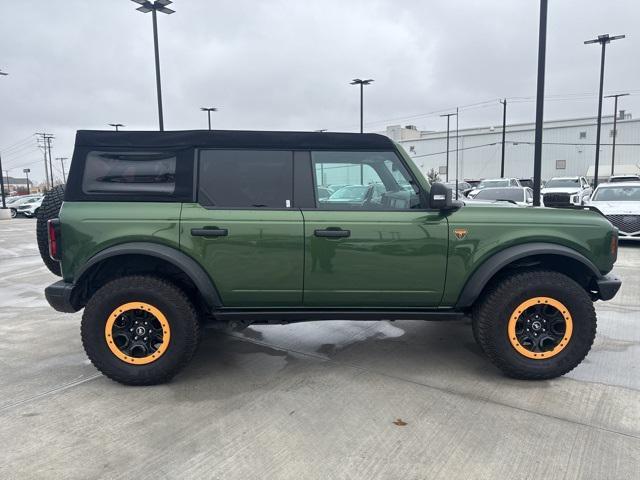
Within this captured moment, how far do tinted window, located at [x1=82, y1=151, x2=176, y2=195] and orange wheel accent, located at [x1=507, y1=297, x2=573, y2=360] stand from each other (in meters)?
2.85

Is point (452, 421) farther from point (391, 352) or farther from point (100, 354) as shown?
point (100, 354)

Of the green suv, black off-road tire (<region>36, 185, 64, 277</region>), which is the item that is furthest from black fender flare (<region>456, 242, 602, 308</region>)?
black off-road tire (<region>36, 185, 64, 277</region>)

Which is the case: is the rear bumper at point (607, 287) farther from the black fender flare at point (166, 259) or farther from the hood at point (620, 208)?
the hood at point (620, 208)

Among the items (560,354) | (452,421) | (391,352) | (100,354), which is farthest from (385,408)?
(100,354)

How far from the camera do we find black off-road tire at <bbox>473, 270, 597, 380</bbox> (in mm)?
3629

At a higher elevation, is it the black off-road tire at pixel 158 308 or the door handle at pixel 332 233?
the door handle at pixel 332 233

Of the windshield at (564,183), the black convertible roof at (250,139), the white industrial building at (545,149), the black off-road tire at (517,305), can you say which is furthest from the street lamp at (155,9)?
the white industrial building at (545,149)

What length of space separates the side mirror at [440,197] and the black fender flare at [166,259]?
179 centimetres

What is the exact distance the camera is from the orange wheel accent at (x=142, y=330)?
141 inches

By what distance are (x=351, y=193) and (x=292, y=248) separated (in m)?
0.65

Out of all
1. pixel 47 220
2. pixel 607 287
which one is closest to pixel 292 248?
pixel 47 220

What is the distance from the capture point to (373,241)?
11.8 ft

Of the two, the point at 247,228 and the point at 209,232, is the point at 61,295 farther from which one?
the point at 247,228

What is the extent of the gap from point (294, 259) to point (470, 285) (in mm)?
1372
